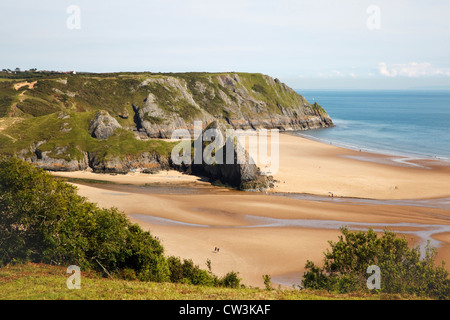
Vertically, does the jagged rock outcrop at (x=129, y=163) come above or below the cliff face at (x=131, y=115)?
below

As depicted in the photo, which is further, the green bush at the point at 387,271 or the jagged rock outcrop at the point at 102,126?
the jagged rock outcrop at the point at 102,126

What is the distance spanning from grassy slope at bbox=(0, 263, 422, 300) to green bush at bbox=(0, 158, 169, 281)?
3.89ft

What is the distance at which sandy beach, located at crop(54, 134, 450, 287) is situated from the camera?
36062 millimetres

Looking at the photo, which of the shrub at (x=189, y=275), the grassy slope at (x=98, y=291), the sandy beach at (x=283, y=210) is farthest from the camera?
the sandy beach at (x=283, y=210)

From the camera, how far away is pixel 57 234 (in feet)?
75.9

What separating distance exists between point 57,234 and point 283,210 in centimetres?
3444

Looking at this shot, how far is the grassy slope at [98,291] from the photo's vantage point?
1748 cm

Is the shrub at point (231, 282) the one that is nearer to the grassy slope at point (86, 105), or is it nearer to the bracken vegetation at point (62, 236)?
the bracken vegetation at point (62, 236)

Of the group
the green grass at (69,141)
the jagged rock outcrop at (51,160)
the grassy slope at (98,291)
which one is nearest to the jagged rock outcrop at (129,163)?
the green grass at (69,141)

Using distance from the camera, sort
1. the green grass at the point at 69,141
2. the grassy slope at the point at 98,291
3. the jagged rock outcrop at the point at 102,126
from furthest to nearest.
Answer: the jagged rock outcrop at the point at 102,126
the green grass at the point at 69,141
the grassy slope at the point at 98,291

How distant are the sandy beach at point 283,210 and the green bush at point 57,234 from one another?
10.5 m

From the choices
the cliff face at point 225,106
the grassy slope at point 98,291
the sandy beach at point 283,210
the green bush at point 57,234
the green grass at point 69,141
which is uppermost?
the cliff face at point 225,106

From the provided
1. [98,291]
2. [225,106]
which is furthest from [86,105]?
[98,291]
